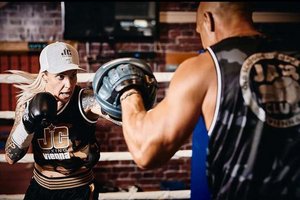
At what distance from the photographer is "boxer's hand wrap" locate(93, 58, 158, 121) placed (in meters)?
1.20

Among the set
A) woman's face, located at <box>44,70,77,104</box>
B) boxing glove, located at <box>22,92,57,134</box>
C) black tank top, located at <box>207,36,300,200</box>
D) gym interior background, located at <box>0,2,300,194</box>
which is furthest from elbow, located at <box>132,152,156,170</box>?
gym interior background, located at <box>0,2,300,194</box>

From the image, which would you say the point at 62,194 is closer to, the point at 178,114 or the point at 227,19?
the point at 178,114

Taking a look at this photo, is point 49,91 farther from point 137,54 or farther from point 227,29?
point 137,54

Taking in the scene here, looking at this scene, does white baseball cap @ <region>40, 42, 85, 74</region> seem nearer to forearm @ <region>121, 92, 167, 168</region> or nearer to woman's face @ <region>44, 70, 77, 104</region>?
woman's face @ <region>44, 70, 77, 104</region>

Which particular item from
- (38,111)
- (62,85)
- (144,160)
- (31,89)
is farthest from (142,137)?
(31,89)

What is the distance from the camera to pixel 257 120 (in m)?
1.01

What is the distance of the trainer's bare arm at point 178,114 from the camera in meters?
1.00

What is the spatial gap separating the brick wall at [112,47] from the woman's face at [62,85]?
2.14 meters

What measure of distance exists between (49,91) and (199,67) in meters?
0.95

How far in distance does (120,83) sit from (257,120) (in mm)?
453

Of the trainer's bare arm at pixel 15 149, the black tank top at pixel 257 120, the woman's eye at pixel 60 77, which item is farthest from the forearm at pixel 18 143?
the black tank top at pixel 257 120

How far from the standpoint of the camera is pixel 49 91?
174 centimetres

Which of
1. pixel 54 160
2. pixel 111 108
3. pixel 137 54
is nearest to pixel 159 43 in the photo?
pixel 137 54

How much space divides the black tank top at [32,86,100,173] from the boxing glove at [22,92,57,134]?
75 mm
